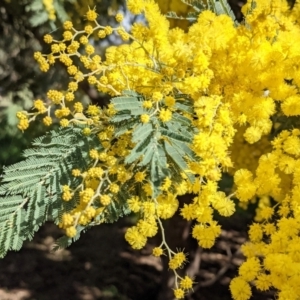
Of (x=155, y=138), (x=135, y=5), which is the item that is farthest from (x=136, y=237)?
(x=135, y=5)

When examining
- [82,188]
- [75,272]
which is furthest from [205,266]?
[82,188]

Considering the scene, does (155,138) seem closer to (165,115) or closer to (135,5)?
(165,115)

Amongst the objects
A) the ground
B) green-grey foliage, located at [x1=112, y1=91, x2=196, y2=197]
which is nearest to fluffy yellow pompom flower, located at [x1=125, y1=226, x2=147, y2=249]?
green-grey foliage, located at [x1=112, y1=91, x2=196, y2=197]

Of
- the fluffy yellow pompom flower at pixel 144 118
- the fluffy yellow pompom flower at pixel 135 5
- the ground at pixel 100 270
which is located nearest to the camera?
the fluffy yellow pompom flower at pixel 144 118

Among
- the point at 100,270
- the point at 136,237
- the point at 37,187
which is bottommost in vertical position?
the point at 100,270

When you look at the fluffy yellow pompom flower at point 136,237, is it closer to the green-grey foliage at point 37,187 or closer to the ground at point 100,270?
the green-grey foliage at point 37,187

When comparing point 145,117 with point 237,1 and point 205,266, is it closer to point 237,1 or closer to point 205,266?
point 237,1

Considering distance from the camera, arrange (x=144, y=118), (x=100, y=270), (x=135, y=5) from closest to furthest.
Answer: (x=144, y=118) → (x=135, y=5) → (x=100, y=270)

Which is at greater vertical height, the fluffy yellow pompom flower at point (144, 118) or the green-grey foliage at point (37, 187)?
the fluffy yellow pompom flower at point (144, 118)

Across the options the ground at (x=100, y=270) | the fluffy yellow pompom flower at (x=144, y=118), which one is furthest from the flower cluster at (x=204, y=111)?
the ground at (x=100, y=270)

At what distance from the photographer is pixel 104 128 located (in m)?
1.09

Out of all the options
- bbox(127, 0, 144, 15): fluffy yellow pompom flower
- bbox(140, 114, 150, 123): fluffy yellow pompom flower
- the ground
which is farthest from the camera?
the ground

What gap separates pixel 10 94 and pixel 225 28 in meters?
1.39

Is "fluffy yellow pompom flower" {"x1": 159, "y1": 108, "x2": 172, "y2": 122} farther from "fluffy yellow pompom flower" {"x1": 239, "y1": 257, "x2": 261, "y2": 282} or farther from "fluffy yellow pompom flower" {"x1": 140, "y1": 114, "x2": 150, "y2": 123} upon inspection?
"fluffy yellow pompom flower" {"x1": 239, "y1": 257, "x2": 261, "y2": 282}
